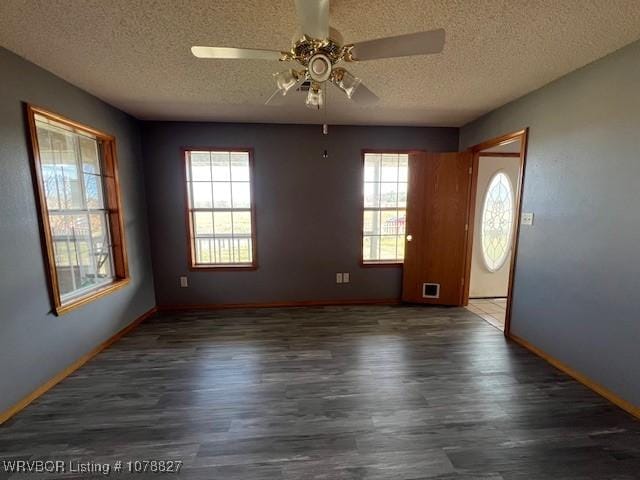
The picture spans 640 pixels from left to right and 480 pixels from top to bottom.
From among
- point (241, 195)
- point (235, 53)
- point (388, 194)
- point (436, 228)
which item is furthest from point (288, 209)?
point (235, 53)

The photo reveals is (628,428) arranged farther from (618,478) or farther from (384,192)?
(384,192)

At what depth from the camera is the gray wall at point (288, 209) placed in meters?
3.42

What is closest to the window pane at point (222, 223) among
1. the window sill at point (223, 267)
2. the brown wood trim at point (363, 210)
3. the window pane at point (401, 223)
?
the window sill at point (223, 267)

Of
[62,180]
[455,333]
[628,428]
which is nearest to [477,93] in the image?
[455,333]

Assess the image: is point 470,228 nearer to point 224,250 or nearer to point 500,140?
point 500,140

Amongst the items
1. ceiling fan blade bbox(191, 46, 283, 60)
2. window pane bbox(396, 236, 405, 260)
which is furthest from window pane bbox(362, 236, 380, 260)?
ceiling fan blade bbox(191, 46, 283, 60)

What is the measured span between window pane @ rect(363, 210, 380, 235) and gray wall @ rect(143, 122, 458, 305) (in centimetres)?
16

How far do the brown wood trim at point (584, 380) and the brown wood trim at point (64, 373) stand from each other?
13.1ft

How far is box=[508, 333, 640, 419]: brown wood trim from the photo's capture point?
1788 millimetres

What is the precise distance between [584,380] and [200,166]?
14.1 ft

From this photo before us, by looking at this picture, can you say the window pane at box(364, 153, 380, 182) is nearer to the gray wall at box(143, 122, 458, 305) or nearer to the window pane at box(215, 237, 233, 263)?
the gray wall at box(143, 122, 458, 305)

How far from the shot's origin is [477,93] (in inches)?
98.1

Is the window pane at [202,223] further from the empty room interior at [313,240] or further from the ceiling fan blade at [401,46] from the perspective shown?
the ceiling fan blade at [401,46]

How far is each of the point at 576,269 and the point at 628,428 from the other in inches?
40.7
